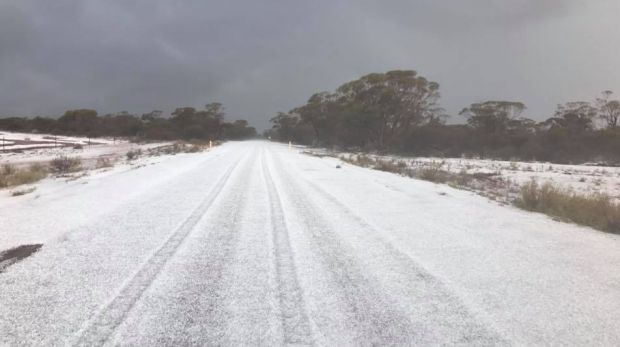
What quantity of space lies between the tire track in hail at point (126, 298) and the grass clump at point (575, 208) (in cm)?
736

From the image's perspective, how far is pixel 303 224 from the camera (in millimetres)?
6340


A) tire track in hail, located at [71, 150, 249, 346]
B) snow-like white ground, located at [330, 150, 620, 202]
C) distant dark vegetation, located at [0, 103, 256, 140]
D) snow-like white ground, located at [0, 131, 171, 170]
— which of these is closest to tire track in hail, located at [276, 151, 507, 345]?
tire track in hail, located at [71, 150, 249, 346]

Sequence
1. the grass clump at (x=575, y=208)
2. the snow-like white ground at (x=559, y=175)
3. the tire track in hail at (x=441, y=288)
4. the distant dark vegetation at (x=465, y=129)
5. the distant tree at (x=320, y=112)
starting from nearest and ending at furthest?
the tire track in hail at (x=441, y=288)
the grass clump at (x=575, y=208)
the snow-like white ground at (x=559, y=175)
the distant dark vegetation at (x=465, y=129)
the distant tree at (x=320, y=112)

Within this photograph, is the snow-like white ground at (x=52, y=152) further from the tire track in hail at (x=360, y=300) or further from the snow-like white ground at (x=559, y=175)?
the snow-like white ground at (x=559, y=175)

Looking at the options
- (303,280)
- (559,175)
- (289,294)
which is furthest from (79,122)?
(289,294)

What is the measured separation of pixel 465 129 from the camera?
48688 mm

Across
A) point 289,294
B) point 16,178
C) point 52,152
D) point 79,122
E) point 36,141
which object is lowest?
point 52,152

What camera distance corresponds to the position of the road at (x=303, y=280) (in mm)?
2893

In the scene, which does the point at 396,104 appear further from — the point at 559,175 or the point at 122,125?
the point at 122,125

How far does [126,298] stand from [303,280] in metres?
1.58

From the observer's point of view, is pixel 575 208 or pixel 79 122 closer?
pixel 575 208

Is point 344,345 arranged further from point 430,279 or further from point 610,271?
point 610,271

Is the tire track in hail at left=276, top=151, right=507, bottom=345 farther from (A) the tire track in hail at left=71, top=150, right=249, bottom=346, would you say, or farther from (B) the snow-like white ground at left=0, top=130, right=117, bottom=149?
(B) the snow-like white ground at left=0, top=130, right=117, bottom=149

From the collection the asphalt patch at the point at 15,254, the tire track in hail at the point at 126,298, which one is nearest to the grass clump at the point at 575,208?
the tire track in hail at the point at 126,298
